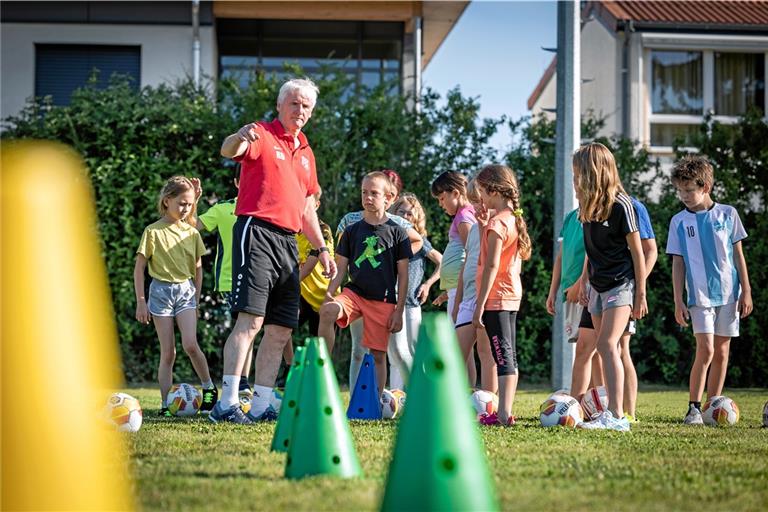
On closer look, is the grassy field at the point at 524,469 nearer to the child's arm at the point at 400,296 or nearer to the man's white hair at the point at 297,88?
the child's arm at the point at 400,296

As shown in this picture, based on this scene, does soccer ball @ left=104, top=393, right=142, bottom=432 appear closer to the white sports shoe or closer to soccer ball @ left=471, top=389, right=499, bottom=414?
soccer ball @ left=471, top=389, right=499, bottom=414

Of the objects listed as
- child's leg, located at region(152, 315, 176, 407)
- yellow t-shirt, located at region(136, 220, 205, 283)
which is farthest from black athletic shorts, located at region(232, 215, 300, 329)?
yellow t-shirt, located at region(136, 220, 205, 283)

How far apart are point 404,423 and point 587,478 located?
48.9 inches

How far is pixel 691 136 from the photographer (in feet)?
45.5

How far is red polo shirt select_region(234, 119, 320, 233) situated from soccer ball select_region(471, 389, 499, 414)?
1.86 m

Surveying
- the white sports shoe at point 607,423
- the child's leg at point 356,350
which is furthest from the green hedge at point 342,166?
the white sports shoe at point 607,423

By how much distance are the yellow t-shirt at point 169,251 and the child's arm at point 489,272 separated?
278 centimetres

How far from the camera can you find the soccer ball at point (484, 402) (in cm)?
755

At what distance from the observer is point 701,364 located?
806 cm

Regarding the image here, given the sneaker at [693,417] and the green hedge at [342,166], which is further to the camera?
the green hedge at [342,166]

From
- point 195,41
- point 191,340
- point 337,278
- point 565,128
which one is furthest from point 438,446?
point 195,41

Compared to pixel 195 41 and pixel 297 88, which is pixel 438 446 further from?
pixel 195 41

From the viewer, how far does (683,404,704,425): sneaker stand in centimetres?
771

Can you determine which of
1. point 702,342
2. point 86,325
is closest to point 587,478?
point 86,325
